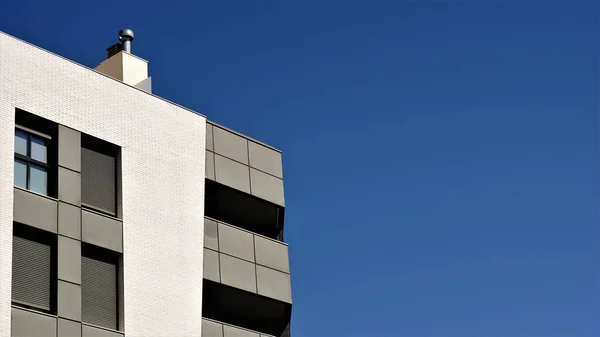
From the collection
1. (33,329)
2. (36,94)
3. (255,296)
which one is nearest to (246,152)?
(255,296)

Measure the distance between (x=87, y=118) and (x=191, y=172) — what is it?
409 cm

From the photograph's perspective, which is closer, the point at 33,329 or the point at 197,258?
Answer: the point at 33,329

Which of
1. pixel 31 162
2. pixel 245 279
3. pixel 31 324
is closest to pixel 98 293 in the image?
pixel 31 324

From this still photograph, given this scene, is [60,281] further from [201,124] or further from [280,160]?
[280,160]

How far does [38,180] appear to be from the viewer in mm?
35000

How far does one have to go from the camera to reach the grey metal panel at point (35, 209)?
3375 centimetres

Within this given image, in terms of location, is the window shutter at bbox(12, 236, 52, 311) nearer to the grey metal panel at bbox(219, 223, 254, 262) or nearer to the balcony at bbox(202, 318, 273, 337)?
the balcony at bbox(202, 318, 273, 337)

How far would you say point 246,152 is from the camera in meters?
41.8

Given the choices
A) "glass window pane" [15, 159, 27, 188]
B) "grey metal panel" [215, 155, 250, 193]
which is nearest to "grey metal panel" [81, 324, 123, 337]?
"glass window pane" [15, 159, 27, 188]

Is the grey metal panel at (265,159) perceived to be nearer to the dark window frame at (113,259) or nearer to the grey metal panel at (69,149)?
the dark window frame at (113,259)

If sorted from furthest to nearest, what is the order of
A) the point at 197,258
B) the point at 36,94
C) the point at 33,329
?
the point at 197,258 < the point at 36,94 < the point at 33,329

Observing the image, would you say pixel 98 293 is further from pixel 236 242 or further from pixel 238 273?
pixel 236 242

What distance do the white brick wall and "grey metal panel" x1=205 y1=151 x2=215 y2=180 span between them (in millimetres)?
395

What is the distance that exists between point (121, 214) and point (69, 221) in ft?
6.48
